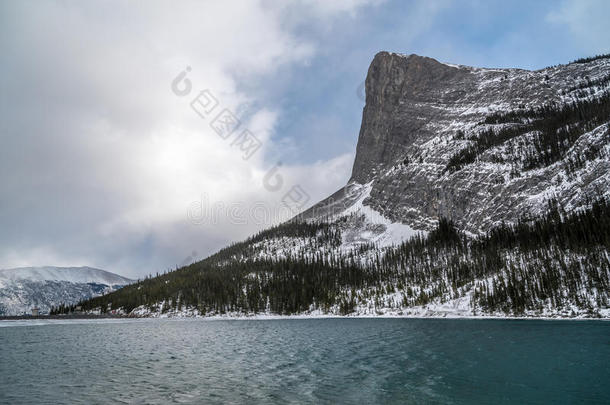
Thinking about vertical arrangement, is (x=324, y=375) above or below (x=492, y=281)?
below

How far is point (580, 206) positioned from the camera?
141 meters

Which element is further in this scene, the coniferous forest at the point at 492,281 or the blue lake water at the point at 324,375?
the coniferous forest at the point at 492,281

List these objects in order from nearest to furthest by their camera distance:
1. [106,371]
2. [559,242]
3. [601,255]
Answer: [106,371] < [601,255] < [559,242]

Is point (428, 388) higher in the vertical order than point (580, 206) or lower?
lower

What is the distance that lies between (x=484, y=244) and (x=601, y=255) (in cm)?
6786

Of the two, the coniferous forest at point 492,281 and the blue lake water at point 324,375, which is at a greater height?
the coniferous forest at point 492,281

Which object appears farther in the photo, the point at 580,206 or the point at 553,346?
the point at 580,206

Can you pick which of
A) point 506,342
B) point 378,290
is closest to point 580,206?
point 378,290

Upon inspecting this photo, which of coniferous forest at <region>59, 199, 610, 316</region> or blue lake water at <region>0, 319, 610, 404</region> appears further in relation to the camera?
coniferous forest at <region>59, 199, 610, 316</region>

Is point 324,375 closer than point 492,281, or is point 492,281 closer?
point 324,375

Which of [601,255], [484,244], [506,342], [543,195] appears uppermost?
[543,195]

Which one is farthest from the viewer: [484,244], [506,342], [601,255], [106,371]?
[484,244]

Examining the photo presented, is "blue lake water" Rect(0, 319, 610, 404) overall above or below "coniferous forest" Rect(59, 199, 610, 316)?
below

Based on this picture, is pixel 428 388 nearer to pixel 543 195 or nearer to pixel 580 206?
pixel 580 206
